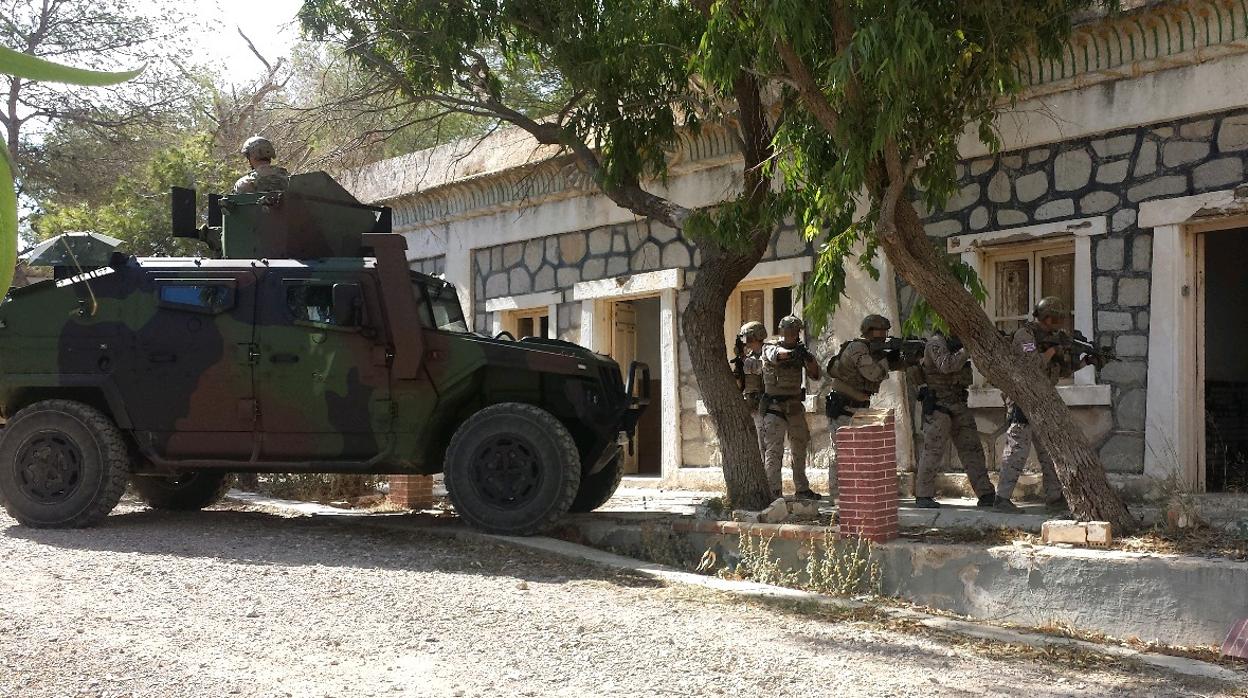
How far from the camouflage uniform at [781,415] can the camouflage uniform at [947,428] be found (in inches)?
45.9

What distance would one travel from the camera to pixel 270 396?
8.55m

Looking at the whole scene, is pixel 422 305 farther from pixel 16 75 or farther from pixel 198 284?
pixel 16 75

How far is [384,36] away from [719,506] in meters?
4.56

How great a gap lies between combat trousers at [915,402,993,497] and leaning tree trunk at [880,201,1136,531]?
61.3 inches

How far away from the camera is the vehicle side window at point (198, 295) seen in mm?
8641

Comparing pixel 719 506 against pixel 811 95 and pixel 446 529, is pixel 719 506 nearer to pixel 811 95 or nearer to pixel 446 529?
pixel 446 529

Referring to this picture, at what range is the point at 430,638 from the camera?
5.46 meters

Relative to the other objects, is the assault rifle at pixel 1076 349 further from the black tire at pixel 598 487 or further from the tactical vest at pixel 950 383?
the black tire at pixel 598 487

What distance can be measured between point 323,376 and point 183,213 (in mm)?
1970

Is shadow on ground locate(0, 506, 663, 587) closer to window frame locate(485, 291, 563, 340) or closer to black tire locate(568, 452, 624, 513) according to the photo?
black tire locate(568, 452, 624, 513)

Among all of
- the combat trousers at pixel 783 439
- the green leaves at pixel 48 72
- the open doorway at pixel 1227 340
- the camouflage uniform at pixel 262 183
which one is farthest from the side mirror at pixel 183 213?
the green leaves at pixel 48 72

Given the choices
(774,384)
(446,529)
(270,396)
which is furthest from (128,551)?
(774,384)

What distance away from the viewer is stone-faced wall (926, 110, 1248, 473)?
8344 millimetres

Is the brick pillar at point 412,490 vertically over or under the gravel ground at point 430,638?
over
